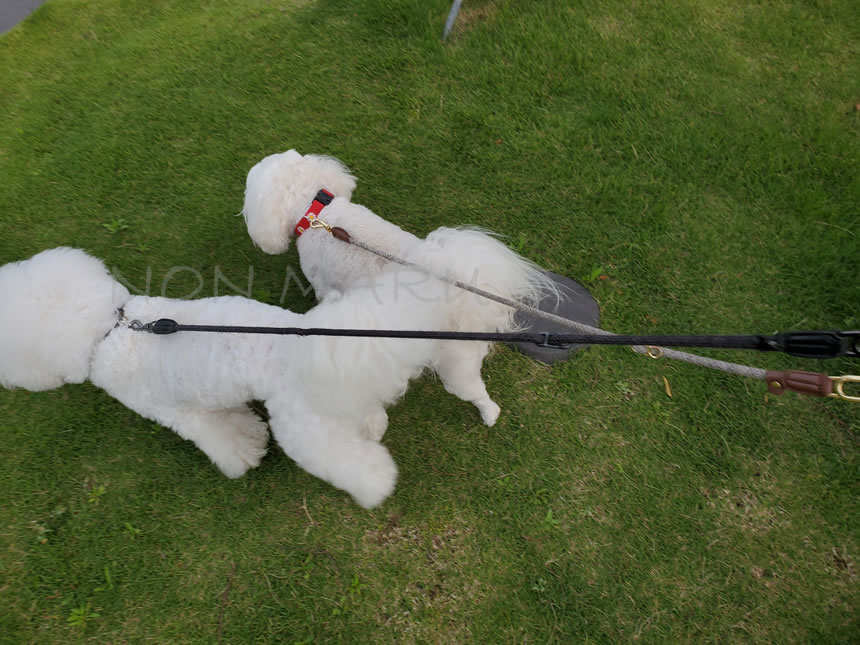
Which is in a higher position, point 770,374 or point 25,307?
point 770,374

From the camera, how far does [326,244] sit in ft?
6.15

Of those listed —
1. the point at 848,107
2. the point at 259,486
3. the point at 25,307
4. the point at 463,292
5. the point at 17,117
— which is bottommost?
the point at 259,486

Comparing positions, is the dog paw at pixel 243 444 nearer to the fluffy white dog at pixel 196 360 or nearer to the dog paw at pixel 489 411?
the fluffy white dog at pixel 196 360

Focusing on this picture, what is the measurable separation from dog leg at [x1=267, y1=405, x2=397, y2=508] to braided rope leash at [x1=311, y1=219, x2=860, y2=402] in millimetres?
614

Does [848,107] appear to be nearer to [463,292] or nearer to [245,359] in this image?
[463,292]

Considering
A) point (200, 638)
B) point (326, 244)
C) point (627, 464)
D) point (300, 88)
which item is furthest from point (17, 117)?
point (627, 464)

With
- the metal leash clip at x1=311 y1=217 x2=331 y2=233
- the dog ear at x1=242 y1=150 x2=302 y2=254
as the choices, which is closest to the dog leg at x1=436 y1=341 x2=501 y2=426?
the metal leash clip at x1=311 y1=217 x2=331 y2=233

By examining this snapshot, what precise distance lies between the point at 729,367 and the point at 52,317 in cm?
207

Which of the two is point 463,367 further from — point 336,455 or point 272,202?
point 272,202

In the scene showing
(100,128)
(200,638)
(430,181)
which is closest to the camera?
(200,638)

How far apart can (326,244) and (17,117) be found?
2.45 m

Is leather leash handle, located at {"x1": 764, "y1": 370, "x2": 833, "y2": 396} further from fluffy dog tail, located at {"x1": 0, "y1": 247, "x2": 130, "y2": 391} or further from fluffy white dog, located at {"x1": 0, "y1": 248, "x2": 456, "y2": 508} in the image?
fluffy dog tail, located at {"x1": 0, "y1": 247, "x2": 130, "y2": 391}

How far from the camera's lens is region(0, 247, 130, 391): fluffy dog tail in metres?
1.54

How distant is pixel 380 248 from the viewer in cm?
180
